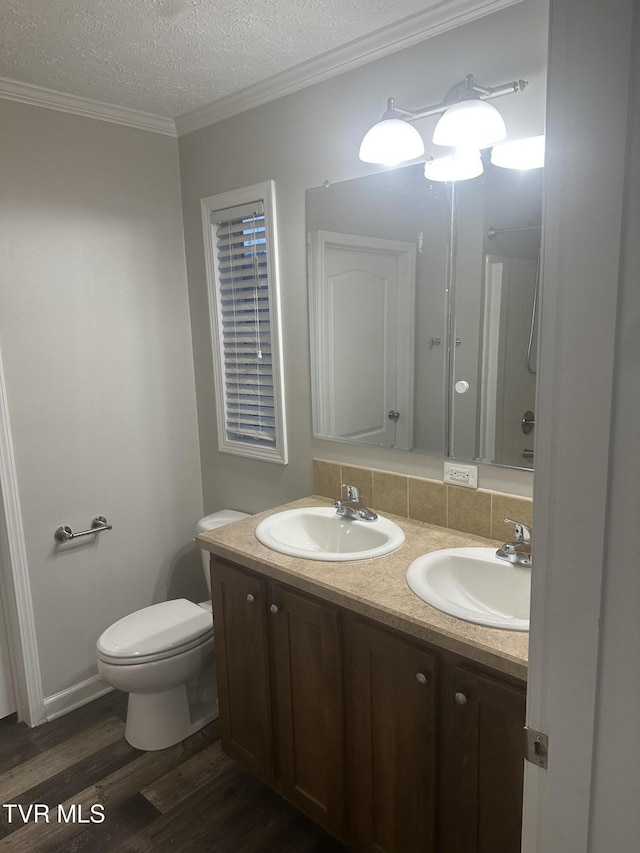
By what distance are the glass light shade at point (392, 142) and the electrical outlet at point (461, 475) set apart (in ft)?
3.20

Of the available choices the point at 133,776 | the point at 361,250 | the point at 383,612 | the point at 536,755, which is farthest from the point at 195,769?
the point at 361,250

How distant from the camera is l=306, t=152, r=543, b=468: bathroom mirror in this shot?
69.2 inches

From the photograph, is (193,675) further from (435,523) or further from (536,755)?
(536,755)

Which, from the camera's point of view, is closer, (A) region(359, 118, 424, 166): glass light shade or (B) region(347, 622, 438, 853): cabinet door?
(B) region(347, 622, 438, 853): cabinet door

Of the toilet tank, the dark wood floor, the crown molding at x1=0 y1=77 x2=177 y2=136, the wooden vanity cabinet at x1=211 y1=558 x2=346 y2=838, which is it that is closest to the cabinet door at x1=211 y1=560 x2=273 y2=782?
the wooden vanity cabinet at x1=211 y1=558 x2=346 y2=838

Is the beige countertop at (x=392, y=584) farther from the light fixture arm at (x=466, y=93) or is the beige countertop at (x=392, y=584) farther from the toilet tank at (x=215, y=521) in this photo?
the light fixture arm at (x=466, y=93)

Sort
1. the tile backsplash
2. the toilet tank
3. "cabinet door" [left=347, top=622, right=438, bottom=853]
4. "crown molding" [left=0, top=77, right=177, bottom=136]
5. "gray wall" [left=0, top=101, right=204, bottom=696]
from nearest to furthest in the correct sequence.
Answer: "cabinet door" [left=347, top=622, right=438, bottom=853] → the tile backsplash → "crown molding" [left=0, top=77, right=177, bottom=136] → "gray wall" [left=0, top=101, right=204, bottom=696] → the toilet tank

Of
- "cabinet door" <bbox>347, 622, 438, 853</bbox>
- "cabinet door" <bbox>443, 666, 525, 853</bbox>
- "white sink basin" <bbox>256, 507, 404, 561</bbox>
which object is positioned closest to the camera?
"cabinet door" <bbox>443, 666, 525, 853</bbox>

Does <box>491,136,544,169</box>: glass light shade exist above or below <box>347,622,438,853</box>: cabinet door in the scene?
above

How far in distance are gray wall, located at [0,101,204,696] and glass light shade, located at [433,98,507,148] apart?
4.93ft

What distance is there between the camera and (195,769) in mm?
2205

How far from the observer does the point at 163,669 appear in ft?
7.19

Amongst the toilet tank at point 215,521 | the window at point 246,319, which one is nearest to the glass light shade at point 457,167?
the window at point 246,319

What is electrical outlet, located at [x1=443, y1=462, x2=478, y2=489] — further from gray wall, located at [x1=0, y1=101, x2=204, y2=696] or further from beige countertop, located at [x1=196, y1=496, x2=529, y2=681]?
gray wall, located at [x1=0, y1=101, x2=204, y2=696]
